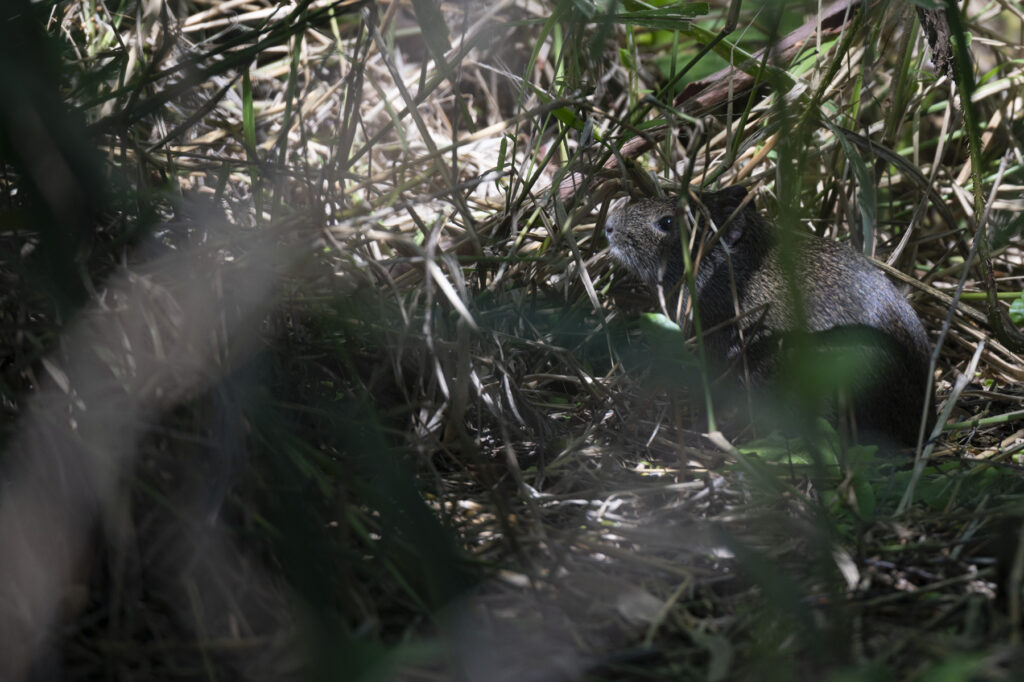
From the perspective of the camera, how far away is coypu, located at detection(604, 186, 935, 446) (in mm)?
2816

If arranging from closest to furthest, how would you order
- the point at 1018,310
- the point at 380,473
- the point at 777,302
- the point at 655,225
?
the point at 380,473 < the point at 1018,310 < the point at 777,302 < the point at 655,225

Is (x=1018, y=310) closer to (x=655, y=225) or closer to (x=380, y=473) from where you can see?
(x=655, y=225)

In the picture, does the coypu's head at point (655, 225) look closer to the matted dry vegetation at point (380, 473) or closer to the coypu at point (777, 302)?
the coypu at point (777, 302)

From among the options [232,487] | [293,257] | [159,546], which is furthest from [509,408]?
[159,546]

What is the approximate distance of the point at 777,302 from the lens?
3.26m

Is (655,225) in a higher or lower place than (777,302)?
higher

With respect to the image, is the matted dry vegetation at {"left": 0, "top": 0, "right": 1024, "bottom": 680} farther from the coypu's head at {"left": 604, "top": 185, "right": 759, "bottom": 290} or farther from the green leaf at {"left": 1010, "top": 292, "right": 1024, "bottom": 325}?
the coypu's head at {"left": 604, "top": 185, "right": 759, "bottom": 290}

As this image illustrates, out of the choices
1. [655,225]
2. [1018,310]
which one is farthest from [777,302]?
[1018,310]

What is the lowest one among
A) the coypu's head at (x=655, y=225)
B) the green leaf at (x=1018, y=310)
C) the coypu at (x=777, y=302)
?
the green leaf at (x=1018, y=310)

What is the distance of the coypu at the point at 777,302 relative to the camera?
2816 millimetres

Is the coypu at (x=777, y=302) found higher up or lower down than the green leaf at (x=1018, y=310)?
higher up

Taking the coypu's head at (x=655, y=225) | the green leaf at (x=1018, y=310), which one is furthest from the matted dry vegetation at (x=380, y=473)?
the coypu's head at (x=655, y=225)

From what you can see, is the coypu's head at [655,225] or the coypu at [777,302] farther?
the coypu's head at [655,225]

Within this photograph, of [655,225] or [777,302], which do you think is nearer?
[777,302]
